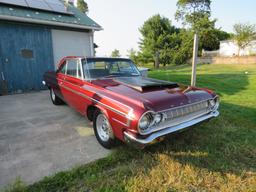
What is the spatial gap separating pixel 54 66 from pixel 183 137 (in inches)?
253

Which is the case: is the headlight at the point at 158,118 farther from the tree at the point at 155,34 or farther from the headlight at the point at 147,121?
the tree at the point at 155,34

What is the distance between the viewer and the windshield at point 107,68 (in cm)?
362

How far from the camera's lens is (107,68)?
12.8 ft

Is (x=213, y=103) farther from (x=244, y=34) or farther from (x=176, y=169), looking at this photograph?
(x=244, y=34)

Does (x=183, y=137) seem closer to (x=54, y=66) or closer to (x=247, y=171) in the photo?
(x=247, y=171)

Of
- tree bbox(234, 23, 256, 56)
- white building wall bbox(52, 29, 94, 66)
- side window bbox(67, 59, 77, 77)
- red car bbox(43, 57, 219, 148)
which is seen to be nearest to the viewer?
red car bbox(43, 57, 219, 148)

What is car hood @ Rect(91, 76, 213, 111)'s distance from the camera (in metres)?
2.39

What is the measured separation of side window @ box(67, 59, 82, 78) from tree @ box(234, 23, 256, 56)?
38.0m

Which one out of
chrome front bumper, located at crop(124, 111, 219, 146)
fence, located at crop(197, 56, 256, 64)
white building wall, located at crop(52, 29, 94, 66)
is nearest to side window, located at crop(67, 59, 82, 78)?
chrome front bumper, located at crop(124, 111, 219, 146)

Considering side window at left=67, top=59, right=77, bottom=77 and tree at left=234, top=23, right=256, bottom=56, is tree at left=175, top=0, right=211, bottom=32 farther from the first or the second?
side window at left=67, top=59, right=77, bottom=77

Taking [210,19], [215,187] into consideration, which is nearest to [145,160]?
[215,187]

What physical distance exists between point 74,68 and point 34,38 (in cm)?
446

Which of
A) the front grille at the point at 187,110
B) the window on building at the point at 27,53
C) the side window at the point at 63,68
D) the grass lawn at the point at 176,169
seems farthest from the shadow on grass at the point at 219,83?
the window on building at the point at 27,53

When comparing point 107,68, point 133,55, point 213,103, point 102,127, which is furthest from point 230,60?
point 102,127
